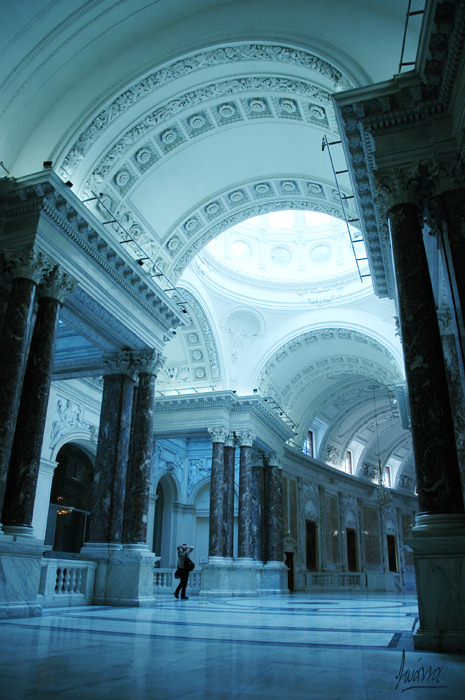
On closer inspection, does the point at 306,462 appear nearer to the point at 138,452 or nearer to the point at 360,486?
the point at 360,486

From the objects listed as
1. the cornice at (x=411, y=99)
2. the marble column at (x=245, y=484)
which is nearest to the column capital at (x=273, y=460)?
the marble column at (x=245, y=484)

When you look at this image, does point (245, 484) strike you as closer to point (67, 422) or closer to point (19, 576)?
point (67, 422)

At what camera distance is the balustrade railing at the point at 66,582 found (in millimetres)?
9352

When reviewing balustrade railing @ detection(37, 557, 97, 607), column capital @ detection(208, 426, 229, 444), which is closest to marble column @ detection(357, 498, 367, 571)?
column capital @ detection(208, 426, 229, 444)

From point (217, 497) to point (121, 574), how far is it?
8.19 m

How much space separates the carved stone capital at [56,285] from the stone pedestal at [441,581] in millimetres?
6941

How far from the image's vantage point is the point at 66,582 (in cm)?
1004

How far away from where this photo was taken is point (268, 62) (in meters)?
10.3

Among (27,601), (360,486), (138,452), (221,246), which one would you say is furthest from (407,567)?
(27,601)

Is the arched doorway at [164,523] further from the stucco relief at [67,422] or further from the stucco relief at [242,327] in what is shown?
the stucco relief at [242,327]

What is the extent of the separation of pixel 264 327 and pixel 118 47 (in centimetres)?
1270

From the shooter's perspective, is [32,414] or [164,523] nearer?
[32,414]

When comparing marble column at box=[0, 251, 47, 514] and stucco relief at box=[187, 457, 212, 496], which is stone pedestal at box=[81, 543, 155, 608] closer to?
marble column at box=[0, 251, 47, 514]

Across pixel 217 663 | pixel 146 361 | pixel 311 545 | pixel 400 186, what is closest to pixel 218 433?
pixel 146 361
